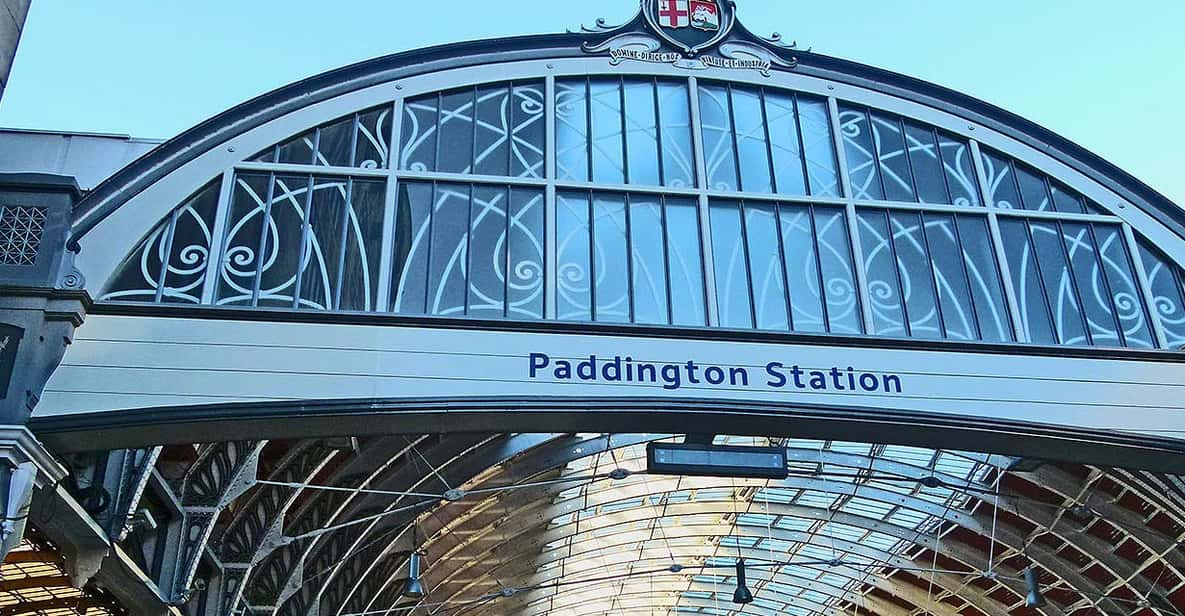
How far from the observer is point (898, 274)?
13.2 meters

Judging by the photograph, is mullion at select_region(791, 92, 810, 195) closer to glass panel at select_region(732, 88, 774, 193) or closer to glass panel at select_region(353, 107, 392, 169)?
glass panel at select_region(732, 88, 774, 193)

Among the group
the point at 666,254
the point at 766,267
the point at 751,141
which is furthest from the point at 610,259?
the point at 751,141

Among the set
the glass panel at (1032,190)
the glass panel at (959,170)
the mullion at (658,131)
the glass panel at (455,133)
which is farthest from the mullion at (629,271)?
the glass panel at (1032,190)

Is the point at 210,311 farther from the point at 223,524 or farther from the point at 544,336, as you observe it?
the point at 223,524

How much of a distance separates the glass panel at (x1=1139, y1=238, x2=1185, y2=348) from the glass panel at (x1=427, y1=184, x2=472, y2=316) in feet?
26.9

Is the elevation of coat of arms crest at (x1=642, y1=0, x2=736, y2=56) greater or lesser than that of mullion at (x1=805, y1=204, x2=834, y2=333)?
greater

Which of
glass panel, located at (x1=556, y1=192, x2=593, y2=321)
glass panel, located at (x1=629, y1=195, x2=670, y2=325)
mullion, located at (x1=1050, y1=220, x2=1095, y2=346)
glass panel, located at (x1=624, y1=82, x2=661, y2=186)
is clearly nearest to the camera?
glass panel, located at (x1=556, y1=192, x2=593, y2=321)

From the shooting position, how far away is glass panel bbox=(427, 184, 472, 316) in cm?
1226

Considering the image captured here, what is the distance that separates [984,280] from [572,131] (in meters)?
5.24

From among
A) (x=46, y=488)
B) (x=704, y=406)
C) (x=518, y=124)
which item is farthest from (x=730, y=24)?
(x=46, y=488)

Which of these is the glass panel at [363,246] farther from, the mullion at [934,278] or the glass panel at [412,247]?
the mullion at [934,278]

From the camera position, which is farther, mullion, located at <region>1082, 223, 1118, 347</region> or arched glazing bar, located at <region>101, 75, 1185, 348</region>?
mullion, located at <region>1082, 223, 1118, 347</region>

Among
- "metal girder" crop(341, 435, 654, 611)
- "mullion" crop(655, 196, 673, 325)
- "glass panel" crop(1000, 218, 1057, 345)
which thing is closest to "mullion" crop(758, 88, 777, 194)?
"mullion" crop(655, 196, 673, 325)

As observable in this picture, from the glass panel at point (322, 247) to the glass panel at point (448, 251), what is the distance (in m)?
1.03
